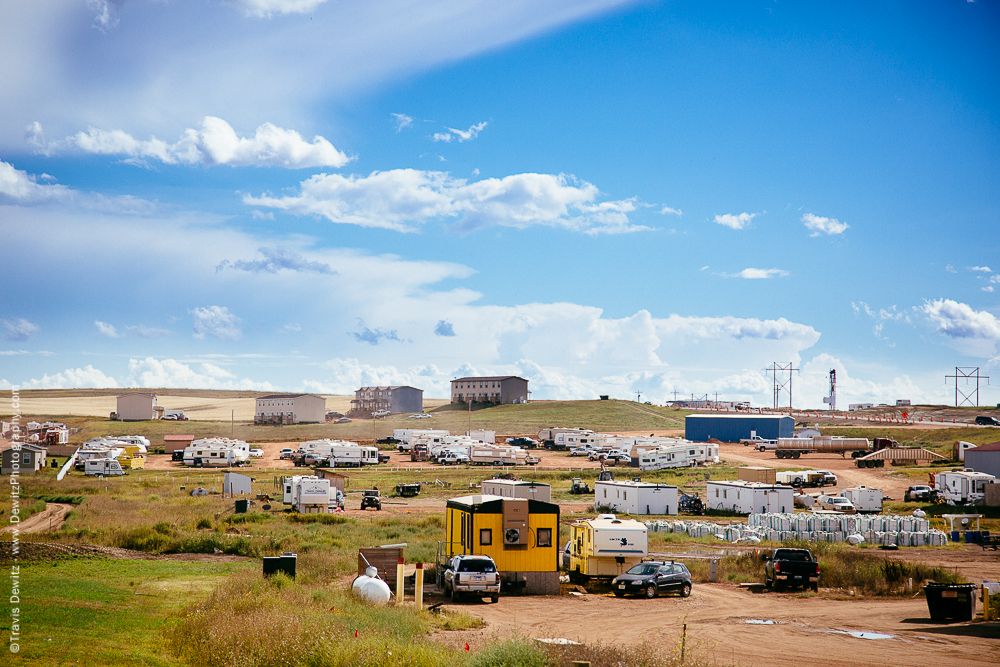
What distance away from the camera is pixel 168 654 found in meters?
13.8

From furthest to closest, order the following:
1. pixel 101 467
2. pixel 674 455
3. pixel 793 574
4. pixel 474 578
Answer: pixel 674 455 < pixel 101 467 < pixel 793 574 < pixel 474 578

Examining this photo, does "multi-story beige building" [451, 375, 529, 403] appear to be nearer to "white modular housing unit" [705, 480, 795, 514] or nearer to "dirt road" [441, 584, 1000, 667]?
"white modular housing unit" [705, 480, 795, 514]

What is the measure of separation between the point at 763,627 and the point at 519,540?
23.1 feet

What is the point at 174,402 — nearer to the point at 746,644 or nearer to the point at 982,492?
the point at 982,492

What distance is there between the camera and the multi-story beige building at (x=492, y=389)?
151250 mm

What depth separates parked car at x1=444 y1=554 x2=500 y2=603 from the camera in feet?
69.3

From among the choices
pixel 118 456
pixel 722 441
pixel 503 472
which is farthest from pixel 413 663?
pixel 722 441

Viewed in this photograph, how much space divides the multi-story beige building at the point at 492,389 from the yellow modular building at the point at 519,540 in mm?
126508

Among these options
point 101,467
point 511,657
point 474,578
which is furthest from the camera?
point 101,467

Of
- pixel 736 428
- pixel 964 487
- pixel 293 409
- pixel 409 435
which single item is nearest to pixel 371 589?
pixel 964 487

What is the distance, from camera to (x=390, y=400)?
152375 millimetres

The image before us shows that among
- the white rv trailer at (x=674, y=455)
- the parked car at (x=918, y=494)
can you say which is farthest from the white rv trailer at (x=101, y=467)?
the parked car at (x=918, y=494)

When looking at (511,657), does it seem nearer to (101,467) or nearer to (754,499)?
(754,499)

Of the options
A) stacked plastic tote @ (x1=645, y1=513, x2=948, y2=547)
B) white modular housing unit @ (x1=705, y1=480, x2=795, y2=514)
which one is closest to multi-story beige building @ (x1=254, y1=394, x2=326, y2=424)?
white modular housing unit @ (x1=705, y1=480, x2=795, y2=514)
